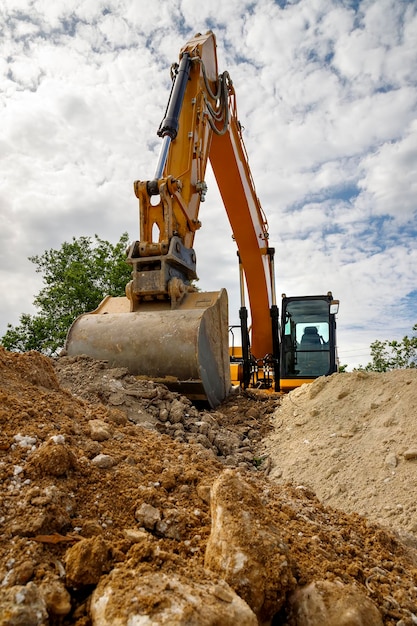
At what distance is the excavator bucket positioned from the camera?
5.09 m

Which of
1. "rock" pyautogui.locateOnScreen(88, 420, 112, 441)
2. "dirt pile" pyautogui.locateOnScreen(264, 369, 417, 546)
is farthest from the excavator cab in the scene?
"rock" pyautogui.locateOnScreen(88, 420, 112, 441)

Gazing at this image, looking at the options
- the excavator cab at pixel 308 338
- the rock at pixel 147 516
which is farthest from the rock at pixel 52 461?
the excavator cab at pixel 308 338

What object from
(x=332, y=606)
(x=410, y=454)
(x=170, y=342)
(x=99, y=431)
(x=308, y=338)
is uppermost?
(x=308, y=338)

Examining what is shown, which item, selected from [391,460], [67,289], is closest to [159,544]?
[391,460]

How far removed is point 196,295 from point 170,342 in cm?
86

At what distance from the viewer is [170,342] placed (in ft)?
16.8

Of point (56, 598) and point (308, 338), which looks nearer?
point (56, 598)

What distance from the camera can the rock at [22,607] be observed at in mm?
1228

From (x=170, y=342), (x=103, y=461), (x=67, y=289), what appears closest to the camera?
(x=103, y=461)

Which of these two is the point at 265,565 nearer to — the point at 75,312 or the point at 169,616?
the point at 169,616

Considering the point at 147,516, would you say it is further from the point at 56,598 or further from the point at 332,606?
the point at 332,606

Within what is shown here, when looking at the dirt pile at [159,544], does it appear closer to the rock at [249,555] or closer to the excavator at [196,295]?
the rock at [249,555]

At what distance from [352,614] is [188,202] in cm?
533

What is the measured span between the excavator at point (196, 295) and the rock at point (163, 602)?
3.66 m
